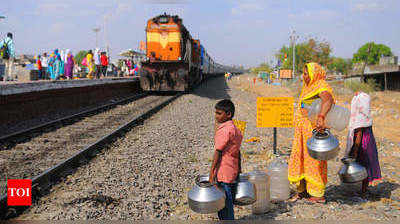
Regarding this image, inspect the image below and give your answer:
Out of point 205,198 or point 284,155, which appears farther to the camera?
point 284,155

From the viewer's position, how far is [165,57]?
1956 centimetres

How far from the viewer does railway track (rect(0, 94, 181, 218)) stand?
4945 millimetres

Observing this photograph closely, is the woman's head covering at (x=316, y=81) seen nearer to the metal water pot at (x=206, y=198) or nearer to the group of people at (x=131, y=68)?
the metal water pot at (x=206, y=198)

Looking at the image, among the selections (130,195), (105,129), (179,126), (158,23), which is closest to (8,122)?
(105,129)

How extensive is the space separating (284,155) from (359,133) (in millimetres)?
2396

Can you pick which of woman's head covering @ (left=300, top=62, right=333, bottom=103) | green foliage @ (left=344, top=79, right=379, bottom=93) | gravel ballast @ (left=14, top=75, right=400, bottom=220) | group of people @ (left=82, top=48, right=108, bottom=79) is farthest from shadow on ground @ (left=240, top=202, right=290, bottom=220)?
green foliage @ (left=344, top=79, right=379, bottom=93)

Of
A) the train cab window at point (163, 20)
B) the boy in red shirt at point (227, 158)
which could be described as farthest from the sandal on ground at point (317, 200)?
the train cab window at point (163, 20)

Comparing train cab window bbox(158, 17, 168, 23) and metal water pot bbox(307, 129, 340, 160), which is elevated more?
train cab window bbox(158, 17, 168, 23)

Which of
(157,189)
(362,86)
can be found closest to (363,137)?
(157,189)

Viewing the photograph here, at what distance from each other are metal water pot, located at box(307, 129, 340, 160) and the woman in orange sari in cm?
14

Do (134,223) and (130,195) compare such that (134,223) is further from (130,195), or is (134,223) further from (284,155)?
(284,155)

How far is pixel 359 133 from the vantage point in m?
4.64

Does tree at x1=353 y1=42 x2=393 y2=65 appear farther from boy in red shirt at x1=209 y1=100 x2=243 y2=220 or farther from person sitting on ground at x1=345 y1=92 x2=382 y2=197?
boy in red shirt at x1=209 y1=100 x2=243 y2=220

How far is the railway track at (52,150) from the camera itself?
4945 mm
